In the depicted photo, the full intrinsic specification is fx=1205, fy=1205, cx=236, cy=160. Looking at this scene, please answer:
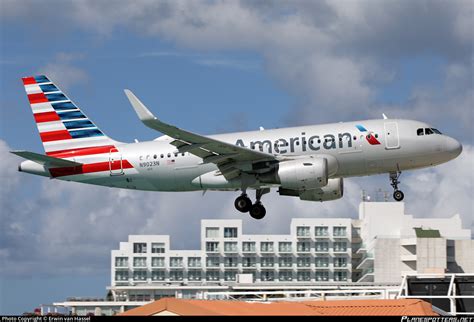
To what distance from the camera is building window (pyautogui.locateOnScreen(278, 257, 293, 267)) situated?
189375mm

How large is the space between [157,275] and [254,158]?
413 ft

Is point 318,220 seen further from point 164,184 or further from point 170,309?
point 170,309

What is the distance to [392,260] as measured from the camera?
182 metres

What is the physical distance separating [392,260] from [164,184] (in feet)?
380

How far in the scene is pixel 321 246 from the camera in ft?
625

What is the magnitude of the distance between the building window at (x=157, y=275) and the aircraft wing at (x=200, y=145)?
124085 mm

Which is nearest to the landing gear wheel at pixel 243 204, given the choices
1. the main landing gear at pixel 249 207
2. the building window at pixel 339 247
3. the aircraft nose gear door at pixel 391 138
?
the main landing gear at pixel 249 207

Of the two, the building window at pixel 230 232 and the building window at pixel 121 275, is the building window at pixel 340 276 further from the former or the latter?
the building window at pixel 121 275

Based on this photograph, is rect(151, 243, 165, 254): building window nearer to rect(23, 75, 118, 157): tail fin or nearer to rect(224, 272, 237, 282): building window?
rect(224, 272, 237, 282): building window

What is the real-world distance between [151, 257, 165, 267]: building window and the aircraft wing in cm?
12542

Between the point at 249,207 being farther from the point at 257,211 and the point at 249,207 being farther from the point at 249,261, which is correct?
the point at 249,261

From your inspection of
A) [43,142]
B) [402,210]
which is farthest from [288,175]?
[402,210]

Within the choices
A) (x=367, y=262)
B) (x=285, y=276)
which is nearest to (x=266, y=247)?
(x=285, y=276)

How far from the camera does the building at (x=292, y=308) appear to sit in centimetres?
4678
